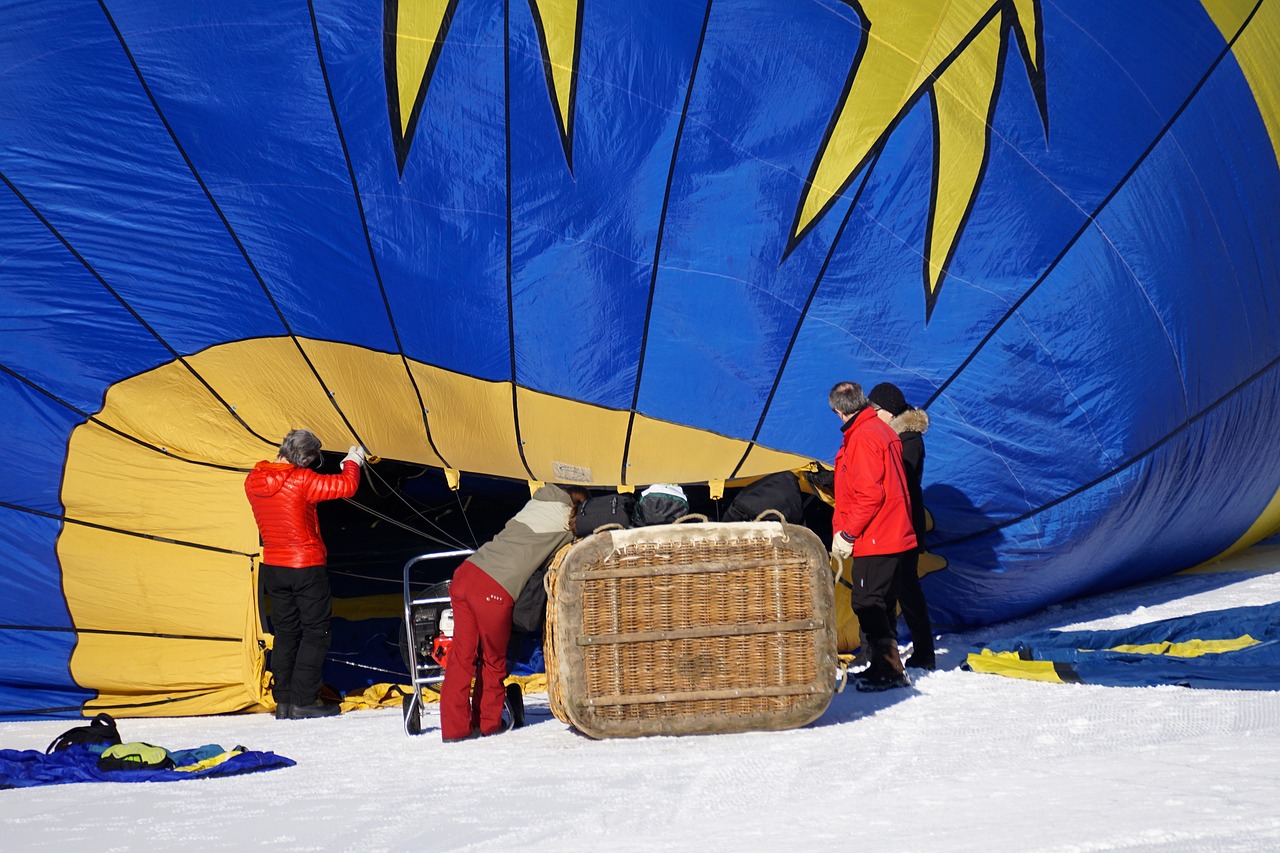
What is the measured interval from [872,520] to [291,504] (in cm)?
205

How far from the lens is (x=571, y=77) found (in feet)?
15.3

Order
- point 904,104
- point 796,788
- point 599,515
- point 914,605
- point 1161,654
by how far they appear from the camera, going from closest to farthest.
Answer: point 796,788
point 599,515
point 1161,654
point 914,605
point 904,104

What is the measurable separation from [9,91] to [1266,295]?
4786 mm

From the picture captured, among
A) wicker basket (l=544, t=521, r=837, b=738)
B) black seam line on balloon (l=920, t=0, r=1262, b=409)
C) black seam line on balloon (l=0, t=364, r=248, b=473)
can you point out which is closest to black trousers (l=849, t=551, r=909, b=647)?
wicker basket (l=544, t=521, r=837, b=738)

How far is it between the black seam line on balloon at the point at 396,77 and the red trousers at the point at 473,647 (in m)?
1.65

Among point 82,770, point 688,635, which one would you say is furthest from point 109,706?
point 688,635

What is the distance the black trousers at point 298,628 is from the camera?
4719mm

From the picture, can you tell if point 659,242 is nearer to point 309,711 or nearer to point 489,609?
point 489,609

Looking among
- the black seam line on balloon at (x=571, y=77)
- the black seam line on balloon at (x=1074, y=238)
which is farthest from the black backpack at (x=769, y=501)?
the black seam line on balloon at (x=571, y=77)

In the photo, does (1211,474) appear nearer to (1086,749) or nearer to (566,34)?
(1086,749)

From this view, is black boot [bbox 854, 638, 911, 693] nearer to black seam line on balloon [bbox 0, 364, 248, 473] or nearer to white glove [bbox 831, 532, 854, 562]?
white glove [bbox 831, 532, 854, 562]

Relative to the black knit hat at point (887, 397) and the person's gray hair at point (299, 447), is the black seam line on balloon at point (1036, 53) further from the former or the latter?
the person's gray hair at point (299, 447)

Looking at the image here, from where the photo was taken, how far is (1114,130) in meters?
4.73

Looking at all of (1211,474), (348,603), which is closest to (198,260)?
(348,603)
